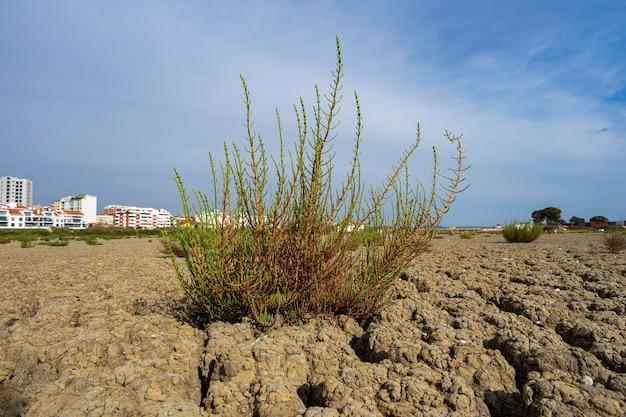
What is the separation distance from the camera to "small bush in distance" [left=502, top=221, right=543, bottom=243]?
16.2 metres

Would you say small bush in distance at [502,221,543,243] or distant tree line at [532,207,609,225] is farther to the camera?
distant tree line at [532,207,609,225]

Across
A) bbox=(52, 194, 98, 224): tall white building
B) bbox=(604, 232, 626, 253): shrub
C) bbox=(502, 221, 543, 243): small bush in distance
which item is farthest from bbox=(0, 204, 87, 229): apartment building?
bbox=(604, 232, 626, 253): shrub

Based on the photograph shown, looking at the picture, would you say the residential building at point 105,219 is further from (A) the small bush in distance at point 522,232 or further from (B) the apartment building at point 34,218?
(A) the small bush in distance at point 522,232

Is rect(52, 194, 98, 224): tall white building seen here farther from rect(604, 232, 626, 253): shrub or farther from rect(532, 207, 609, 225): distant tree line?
rect(604, 232, 626, 253): shrub

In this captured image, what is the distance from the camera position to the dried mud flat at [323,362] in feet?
6.78

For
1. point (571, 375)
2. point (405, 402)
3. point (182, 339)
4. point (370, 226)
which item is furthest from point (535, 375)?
point (182, 339)

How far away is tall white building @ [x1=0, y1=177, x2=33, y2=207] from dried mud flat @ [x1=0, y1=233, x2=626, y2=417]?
134 m

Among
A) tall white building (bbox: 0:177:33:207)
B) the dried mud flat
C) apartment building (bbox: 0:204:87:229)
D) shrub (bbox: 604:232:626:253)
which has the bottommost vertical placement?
the dried mud flat

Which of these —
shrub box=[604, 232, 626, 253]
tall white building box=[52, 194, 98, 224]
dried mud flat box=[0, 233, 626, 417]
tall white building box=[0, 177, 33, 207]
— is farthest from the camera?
tall white building box=[0, 177, 33, 207]

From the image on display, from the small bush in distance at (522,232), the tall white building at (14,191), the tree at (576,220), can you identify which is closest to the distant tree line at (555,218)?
the tree at (576,220)

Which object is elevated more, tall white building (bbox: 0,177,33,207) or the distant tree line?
tall white building (bbox: 0,177,33,207)

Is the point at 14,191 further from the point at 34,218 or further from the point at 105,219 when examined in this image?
the point at 34,218

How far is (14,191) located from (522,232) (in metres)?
135

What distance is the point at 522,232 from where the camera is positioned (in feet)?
53.3
